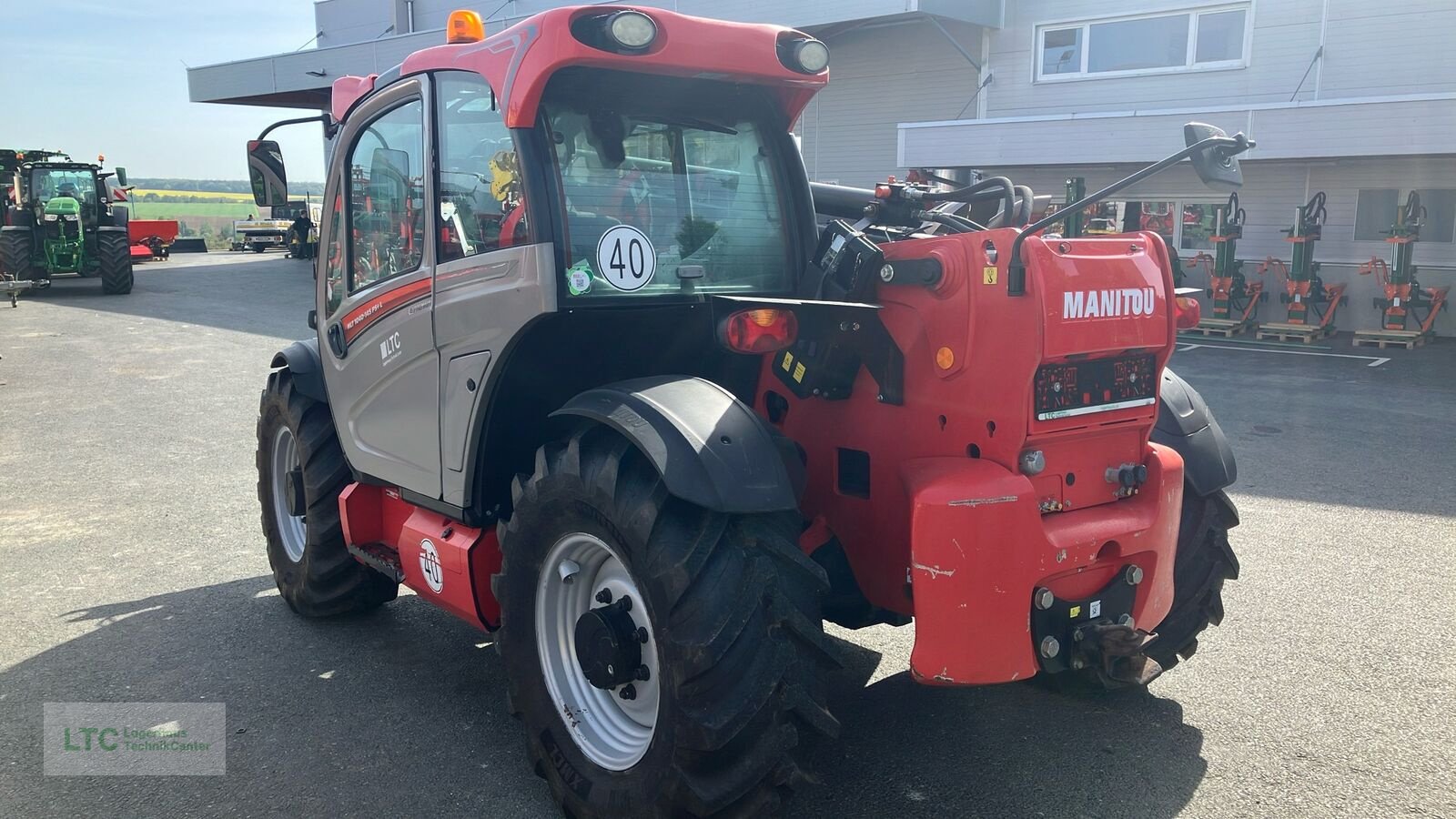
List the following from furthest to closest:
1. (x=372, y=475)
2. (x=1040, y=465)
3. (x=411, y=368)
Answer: (x=372, y=475) < (x=411, y=368) < (x=1040, y=465)

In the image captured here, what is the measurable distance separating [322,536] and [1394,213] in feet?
59.1

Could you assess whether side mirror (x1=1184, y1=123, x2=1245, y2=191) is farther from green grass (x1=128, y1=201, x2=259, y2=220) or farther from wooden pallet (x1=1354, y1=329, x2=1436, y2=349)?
green grass (x1=128, y1=201, x2=259, y2=220)

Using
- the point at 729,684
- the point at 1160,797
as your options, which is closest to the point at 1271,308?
the point at 1160,797

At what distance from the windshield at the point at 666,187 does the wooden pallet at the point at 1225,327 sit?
1468 cm

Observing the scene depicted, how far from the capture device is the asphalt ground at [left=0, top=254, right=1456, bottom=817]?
3.54 m

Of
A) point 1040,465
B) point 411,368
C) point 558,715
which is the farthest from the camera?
point 411,368

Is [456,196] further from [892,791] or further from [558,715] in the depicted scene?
[892,791]

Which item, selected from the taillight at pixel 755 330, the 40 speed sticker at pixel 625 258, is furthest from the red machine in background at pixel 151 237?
the taillight at pixel 755 330

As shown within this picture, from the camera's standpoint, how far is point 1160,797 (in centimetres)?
347

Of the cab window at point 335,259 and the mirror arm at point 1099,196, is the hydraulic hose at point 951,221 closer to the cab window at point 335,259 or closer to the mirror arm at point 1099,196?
the mirror arm at point 1099,196

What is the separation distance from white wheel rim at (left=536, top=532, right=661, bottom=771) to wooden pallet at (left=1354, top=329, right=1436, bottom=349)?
50.7 feet

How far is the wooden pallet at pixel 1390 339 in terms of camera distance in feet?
50.3

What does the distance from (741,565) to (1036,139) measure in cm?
1719

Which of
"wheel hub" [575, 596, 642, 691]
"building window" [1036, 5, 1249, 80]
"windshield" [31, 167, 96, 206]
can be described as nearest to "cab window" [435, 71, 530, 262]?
"wheel hub" [575, 596, 642, 691]
